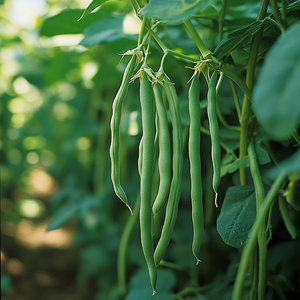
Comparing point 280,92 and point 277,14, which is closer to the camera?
point 280,92

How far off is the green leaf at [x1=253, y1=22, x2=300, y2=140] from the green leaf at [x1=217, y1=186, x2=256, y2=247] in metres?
0.26

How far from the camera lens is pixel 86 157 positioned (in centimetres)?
179

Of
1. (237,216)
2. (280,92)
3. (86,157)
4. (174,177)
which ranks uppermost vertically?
(280,92)

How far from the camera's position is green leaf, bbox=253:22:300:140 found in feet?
0.80

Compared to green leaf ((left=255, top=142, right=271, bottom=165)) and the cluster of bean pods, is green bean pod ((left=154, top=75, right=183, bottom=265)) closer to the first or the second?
the cluster of bean pods

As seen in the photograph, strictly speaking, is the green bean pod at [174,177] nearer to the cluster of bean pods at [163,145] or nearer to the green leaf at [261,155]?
the cluster of bean pods at [163,145]

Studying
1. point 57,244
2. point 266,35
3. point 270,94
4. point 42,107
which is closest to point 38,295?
point 57,244

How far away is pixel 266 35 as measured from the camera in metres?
0.53

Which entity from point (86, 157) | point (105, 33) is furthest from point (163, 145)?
point (86, 157)

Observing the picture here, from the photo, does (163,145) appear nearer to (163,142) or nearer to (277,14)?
(163,142)

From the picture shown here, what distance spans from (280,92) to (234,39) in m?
0.22

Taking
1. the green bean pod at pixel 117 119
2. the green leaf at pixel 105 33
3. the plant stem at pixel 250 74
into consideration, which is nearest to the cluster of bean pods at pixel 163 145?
the green bean pod at pixel 117 119

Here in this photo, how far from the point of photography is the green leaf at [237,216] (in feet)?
1.59

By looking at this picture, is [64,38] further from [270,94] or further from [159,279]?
Answer: [270,94]
